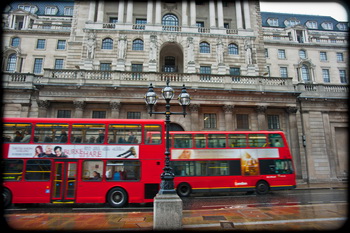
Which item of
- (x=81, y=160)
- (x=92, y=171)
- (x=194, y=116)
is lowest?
(x=92, y=171)

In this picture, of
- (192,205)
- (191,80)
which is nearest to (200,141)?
(192,205)

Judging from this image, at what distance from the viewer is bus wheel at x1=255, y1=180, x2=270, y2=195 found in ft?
46.1

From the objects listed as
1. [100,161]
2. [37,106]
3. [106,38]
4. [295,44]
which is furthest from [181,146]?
[295,44]

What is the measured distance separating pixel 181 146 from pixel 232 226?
7.96m

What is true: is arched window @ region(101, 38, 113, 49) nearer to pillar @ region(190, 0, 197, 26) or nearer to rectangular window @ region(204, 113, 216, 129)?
pillar @ region(190, 0, 197, 26)

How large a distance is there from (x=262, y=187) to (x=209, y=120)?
335 inches

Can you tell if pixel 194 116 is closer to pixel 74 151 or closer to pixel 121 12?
pixel 74 151

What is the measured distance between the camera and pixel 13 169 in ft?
33.3

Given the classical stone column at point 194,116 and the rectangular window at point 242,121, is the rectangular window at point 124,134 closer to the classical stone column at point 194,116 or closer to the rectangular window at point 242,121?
the classical stone column at point 194,116

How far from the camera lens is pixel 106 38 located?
2392cm

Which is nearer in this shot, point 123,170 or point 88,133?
point 123,170

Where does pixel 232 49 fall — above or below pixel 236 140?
above

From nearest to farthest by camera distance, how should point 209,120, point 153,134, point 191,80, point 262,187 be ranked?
point 153,134 → point 262,187 → point 191,80 → point 209,120

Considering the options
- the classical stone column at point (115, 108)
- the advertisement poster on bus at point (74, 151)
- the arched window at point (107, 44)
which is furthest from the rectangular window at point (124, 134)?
the arched window at point (107, 44)
